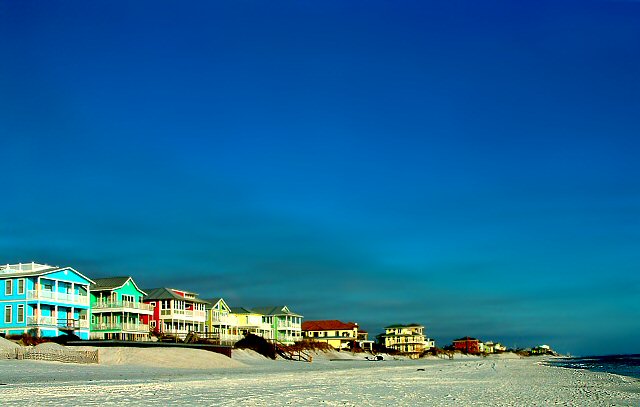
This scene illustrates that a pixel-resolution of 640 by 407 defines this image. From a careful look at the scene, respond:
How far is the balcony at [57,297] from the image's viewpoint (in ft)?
193

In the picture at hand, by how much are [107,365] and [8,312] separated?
26529 millimetres

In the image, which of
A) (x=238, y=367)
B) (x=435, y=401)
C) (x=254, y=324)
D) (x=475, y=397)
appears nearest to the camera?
(x=435, y=401)

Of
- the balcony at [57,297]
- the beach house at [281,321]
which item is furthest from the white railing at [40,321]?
the beach house at [281,321]

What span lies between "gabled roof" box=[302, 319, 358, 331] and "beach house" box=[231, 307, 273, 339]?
33.4 meters

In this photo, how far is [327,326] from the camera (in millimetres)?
143875

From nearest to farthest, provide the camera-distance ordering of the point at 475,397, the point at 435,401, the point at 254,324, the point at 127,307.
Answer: the point at 435,401 → the point at 475,397 → the point at 127,307 → the point at 254,324

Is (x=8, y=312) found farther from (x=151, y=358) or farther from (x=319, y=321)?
(x=319, y=321)

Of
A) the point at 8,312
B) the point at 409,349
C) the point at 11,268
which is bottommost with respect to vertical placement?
the point at 409,349

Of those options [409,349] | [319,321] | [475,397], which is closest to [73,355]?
[475,397]

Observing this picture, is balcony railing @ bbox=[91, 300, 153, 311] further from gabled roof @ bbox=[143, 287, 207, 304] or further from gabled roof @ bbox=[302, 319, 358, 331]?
gabled roof @ bbox=[302, 319, 358, 331]

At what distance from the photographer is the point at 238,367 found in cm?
4706

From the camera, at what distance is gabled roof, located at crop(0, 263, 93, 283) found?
59.8 meters

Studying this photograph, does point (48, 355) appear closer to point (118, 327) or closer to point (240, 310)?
point (118, 327)

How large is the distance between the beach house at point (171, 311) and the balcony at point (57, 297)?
35.3ft
